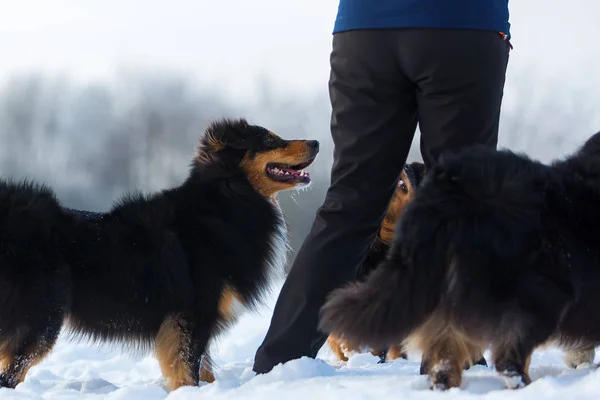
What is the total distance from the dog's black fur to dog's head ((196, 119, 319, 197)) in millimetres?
2198

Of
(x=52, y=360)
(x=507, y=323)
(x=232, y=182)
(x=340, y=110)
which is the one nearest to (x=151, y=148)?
(x=52, y=360)

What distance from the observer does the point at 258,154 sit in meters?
4.55

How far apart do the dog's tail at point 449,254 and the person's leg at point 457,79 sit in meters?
0.46

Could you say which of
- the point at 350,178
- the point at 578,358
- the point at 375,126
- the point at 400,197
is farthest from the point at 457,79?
the point at 400,197

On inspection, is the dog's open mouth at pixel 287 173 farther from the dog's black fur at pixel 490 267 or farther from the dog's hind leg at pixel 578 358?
the dog's black fur at pixel 490 267

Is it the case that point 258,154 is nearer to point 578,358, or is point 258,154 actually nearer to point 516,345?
point 578,358

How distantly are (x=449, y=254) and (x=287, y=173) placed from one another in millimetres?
2511

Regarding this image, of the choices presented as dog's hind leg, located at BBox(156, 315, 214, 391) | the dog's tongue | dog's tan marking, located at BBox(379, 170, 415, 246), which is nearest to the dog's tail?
dog's hind leg, located at BBox(156, 315, 214, 391)

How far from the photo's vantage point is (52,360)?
571cm

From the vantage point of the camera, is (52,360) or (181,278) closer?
(181,278)

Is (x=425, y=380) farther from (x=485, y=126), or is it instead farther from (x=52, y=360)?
(x=52, y=360)

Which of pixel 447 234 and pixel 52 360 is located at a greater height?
pixel 447 234

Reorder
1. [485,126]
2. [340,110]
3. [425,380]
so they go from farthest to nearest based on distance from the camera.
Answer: [340,110]
[485,126]
[425,380]

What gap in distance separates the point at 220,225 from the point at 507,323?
2250mm
